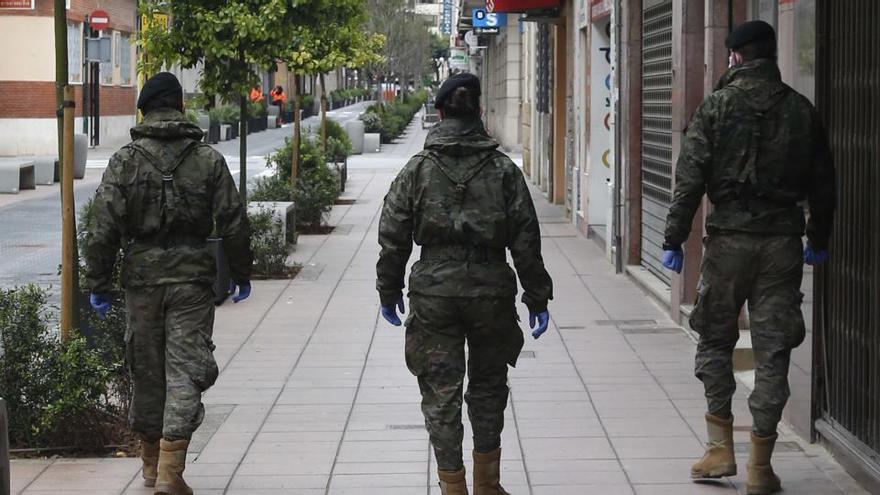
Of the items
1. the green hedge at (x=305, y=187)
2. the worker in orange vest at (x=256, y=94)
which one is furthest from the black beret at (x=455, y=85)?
the green hedge at (x=305, y=187)

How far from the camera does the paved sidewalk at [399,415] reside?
7066 mm

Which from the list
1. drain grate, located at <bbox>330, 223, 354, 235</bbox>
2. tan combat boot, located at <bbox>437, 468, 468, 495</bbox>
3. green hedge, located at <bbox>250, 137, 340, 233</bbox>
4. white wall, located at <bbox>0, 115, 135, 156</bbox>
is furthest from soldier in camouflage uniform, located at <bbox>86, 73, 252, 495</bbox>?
white wall, located at <bbox>0, 115, 135, 156</bbox>

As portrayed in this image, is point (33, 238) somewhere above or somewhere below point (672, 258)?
below

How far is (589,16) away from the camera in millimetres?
18203

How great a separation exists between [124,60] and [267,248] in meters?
40.6

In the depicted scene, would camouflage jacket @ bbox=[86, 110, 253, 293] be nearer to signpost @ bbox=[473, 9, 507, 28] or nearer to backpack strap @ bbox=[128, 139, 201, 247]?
backpack strap @ bbox=[128, 139, 201, 247]

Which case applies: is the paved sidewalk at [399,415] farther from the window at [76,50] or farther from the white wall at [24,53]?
the window at [76,50]

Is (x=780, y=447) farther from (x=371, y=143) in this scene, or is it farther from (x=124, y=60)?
(x=124, y=60)

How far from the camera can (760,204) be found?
6664 mm

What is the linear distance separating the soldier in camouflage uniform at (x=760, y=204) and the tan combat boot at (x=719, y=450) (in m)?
0.16

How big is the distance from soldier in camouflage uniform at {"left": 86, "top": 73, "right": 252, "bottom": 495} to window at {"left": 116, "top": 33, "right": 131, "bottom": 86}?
47.3m

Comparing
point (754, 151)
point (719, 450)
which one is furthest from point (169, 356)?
point (754, 151)

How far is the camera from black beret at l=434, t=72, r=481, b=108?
20.4 ft

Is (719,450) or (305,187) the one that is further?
(305,187)
